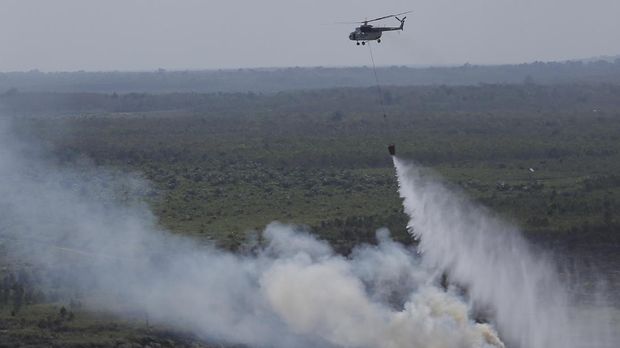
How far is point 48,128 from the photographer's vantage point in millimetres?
154500

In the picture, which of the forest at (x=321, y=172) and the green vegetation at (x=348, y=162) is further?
the green vegetation at (x=348, y=162)

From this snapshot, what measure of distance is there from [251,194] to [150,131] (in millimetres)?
62362

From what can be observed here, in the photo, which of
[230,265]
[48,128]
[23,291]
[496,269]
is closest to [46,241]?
[23,291]

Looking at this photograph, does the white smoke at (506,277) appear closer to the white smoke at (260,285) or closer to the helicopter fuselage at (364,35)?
the white smoke at (260,285)

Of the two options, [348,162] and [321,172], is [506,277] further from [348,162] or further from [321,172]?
[348,162]

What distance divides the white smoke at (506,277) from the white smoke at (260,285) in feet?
7.72

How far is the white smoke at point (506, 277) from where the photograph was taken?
57.1 meters

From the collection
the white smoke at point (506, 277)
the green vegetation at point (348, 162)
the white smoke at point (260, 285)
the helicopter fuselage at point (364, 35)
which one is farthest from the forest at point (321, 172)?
the helicopter fuselage at point (364, 35)

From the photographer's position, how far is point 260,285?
58531 millimetres

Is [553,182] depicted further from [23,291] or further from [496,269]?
[23,291]

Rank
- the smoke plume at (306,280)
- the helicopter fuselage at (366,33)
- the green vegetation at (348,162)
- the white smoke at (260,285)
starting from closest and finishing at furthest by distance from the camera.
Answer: the white smoke at (260,285)
the smoke plume at (306,280)
the helicopter fuselage at (366,33)
the green vegetation at (348,162)

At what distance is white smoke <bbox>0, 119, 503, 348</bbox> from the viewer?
5372 cm

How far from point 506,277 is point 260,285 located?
16.0 metres

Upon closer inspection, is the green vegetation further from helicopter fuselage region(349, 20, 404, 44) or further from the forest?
helicopter fuselage region(349, 20, 404, 44)
